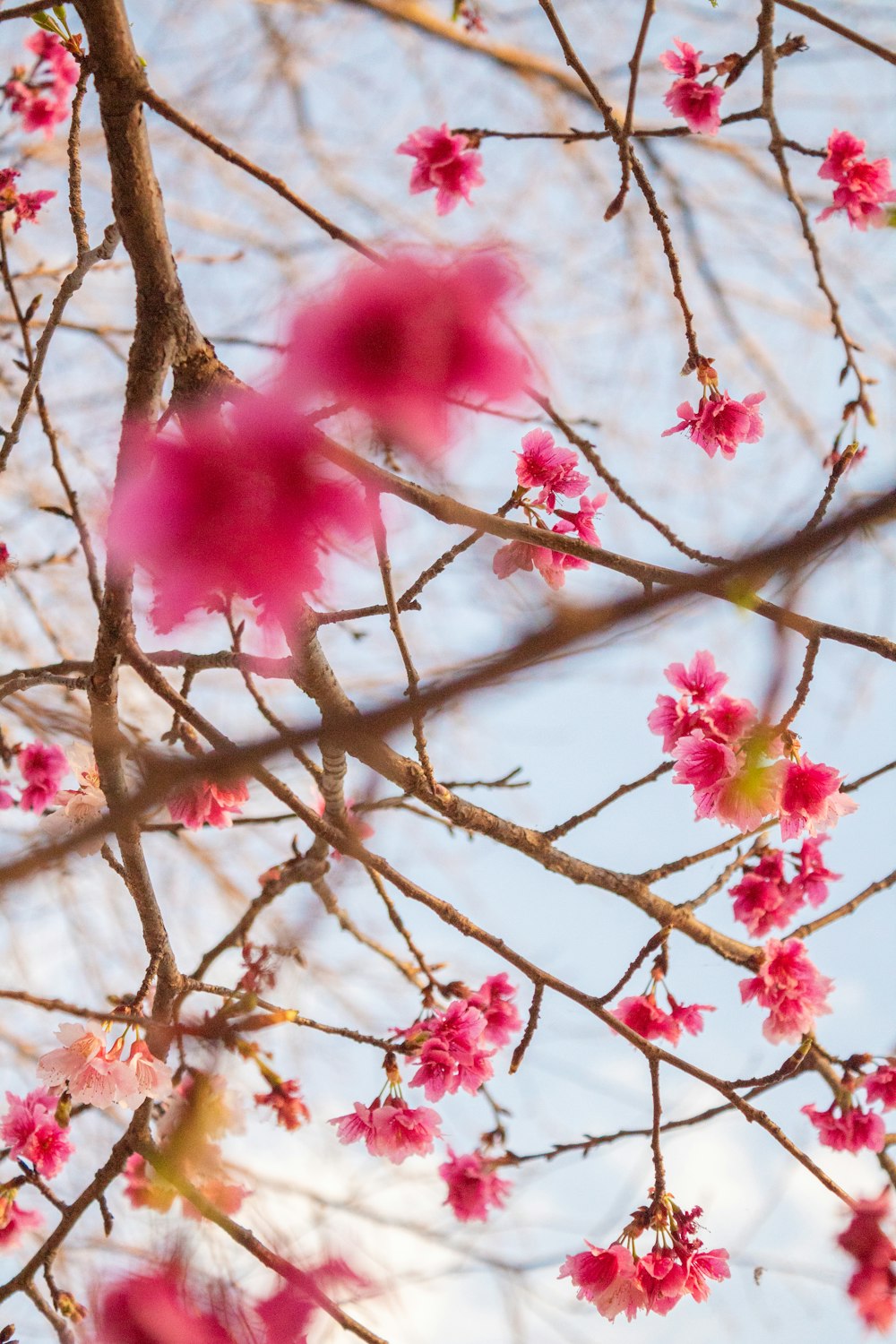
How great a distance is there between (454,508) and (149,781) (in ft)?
2.64

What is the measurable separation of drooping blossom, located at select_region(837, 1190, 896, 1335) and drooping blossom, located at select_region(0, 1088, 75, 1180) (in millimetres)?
1184

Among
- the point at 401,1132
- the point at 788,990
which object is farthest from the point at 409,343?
the point at 788,990

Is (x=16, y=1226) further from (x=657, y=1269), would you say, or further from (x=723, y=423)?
(x=723, y=423)

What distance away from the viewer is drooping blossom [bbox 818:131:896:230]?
6.35ft

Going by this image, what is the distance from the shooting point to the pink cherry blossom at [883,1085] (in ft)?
5.00

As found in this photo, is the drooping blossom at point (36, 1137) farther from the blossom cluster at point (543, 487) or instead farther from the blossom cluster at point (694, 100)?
the blossom cluster at point (694, 100)

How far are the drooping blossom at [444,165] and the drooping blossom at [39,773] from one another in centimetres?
135

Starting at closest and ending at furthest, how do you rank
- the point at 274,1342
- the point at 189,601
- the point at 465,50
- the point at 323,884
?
the point at 189,601
the point at 274,1342
the point at 323,884
the point at 465,50

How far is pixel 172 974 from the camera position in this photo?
1.33m

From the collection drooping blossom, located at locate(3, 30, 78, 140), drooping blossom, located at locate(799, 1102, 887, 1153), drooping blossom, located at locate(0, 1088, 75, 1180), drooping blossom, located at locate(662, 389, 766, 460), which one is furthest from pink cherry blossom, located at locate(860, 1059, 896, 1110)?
drooping blossom, located at locate(3, 30, 78, 140)

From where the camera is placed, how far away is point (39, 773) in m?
2.16

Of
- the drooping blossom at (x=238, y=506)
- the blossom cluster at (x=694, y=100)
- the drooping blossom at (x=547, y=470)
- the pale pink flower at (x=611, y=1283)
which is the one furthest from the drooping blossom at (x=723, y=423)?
the pale pink flower at (x=611, y=1283)

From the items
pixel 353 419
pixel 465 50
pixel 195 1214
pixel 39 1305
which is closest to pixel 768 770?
pixel 353 419

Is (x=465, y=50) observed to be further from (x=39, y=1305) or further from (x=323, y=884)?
(x=39, y=1305)
